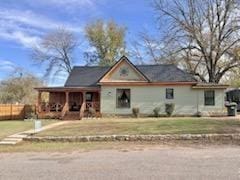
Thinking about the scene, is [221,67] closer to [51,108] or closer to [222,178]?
[51,108]

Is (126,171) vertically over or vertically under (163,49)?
under

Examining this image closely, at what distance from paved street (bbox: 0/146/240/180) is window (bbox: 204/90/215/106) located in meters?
17.1

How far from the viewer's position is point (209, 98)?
102 feet

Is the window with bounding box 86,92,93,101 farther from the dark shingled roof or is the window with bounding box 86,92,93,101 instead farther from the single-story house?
the single-story house

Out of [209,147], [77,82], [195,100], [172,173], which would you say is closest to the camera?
[172,173]

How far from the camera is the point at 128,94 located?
31516mm

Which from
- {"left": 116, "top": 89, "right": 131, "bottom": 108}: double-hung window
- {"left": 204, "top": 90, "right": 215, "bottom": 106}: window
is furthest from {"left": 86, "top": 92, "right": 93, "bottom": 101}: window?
{"left": 204, "top": 90, "right": 215, "bottom": 106}: window

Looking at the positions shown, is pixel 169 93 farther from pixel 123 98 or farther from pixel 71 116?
pixel 71 116

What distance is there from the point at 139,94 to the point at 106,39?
24.4 meters

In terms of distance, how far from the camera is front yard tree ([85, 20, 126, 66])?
5378 centimetres

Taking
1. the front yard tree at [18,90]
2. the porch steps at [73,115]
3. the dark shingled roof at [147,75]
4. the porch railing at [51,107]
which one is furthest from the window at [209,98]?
the front yard tree at [18,90]

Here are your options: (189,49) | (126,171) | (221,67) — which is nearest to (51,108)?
(189,49)

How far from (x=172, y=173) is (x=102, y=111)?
22643mm

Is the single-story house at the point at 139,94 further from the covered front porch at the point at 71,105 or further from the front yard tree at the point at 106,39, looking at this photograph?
the front yard tree at the point at 106,39
